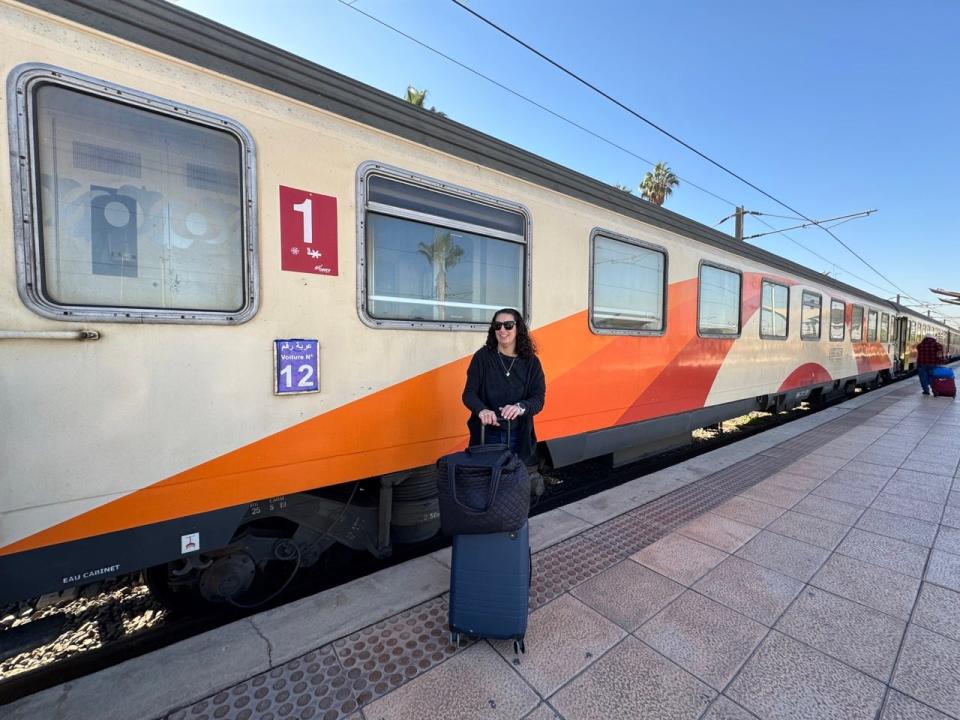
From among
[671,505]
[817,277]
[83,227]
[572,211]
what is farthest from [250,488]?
[817,277]

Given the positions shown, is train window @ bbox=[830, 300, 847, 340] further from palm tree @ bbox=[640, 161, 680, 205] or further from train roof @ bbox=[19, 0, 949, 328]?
palm tree @ bbox=[640, 161, 680, 205]

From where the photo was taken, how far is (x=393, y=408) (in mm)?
2703

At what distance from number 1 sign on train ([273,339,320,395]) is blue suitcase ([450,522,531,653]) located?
1.13 metres

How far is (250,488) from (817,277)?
384 inches

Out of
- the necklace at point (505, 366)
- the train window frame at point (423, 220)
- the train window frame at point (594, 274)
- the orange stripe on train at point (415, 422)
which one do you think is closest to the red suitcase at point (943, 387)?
the orange stripe on train at point (415, 422)

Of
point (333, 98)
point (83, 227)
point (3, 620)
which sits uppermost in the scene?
point (333, 98)

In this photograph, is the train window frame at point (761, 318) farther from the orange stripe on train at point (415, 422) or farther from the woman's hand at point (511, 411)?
the woman's hand at point (511, 411)

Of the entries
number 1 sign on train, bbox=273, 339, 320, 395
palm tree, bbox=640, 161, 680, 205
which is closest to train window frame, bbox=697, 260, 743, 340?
number 1 sign on train, bbox=273, 339, 320, 395

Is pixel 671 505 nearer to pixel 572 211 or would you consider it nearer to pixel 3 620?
pixel 572 211

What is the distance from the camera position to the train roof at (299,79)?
1.87 metres

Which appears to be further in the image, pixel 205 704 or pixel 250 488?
pixel 250 488

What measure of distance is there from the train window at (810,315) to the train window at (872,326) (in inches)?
191

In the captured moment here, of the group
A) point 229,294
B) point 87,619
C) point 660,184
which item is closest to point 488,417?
point 229,294

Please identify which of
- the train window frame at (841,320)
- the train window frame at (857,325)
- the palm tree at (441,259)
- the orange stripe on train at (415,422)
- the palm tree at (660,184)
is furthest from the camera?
the palm tree at (660,184)
